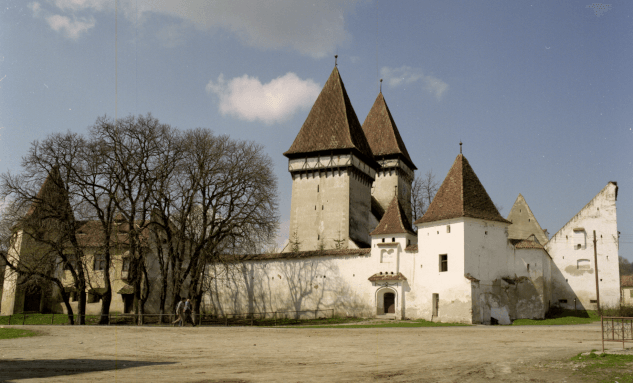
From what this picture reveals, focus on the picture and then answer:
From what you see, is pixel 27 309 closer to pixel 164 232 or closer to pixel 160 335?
pixel 164 232

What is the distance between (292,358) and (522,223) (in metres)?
38.9

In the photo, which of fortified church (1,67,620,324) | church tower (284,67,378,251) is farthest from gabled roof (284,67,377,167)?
fortified church (1,67,620,324)

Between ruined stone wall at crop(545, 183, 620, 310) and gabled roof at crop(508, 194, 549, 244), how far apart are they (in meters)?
10.1

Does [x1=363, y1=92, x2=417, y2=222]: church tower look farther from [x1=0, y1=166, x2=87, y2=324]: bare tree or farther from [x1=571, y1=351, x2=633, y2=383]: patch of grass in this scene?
[x1=571, y1=351, x2=633, y2=383]: patch of grass

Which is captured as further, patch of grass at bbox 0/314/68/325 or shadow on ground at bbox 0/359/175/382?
patch of grass at bbox 0/314/68/325

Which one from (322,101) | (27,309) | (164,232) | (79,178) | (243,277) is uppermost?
(322,101)

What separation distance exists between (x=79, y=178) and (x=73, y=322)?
312 inches

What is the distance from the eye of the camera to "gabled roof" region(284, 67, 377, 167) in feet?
142

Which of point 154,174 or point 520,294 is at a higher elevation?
A: point 154,174

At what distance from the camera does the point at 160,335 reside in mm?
19078

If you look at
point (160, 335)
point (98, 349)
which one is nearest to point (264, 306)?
point (160, 335)

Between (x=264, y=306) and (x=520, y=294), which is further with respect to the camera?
(x=264, y=306)

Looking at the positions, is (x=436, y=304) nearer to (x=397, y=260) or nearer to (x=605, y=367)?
(x=397, y=260)

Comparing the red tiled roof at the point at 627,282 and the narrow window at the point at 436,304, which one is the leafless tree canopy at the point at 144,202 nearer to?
the narrow window at the point at 436,304
